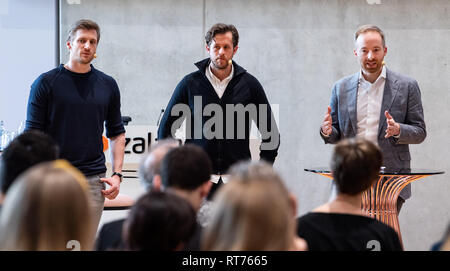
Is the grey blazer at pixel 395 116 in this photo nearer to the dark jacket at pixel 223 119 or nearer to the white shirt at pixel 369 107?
the white shirt at pixel 369 107

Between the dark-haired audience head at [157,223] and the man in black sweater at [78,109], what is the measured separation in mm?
1889

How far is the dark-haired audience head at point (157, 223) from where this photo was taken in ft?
4.96

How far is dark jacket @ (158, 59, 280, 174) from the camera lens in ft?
11.8

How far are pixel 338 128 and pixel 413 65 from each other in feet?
8.55

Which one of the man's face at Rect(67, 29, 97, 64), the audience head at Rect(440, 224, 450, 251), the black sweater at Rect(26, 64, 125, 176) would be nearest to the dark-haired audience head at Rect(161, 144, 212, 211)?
the audience head at Rect(440, 224, 450, 251)

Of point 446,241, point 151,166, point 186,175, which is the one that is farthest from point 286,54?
point 446,241

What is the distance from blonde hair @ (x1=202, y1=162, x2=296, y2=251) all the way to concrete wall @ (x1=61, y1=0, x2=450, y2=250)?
15.6 ft

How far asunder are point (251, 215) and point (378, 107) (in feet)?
8.44

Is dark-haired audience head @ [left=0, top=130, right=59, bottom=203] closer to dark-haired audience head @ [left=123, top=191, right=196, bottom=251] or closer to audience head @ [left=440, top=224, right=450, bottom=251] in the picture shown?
dark-haired audience head @ [left=123, top=191, right=196, bottom=251]

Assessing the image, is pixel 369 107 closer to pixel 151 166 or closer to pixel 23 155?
pixel 151 166

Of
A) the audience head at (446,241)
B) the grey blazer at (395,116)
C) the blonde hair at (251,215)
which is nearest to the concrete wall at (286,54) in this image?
the grey blazer at (395,116)

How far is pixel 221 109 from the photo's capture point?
3662mm

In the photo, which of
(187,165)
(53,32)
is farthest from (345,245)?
(53,32)

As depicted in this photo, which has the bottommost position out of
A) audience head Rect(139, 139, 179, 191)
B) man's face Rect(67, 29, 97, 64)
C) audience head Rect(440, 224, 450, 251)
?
audience head Rect(440, 224, 450, 251)
